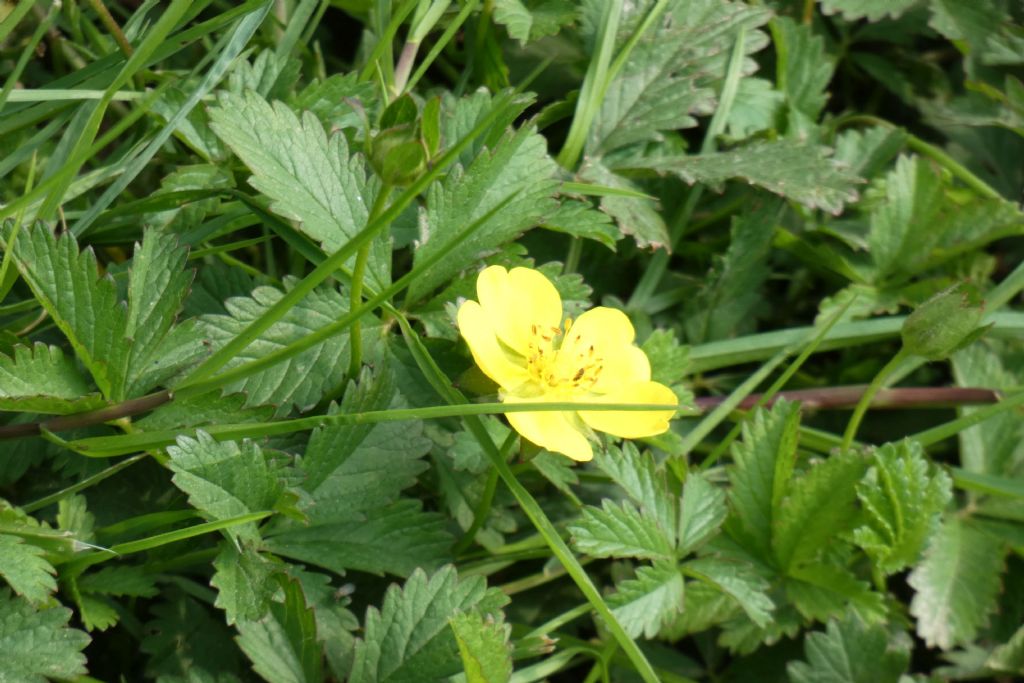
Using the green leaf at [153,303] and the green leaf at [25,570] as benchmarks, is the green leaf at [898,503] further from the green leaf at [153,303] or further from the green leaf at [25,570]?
the green leaf at [25,570]

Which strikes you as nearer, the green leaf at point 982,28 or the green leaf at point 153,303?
the green leaf at point 153,303

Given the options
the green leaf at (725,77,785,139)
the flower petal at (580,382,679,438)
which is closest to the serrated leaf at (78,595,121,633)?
the flower petal at (580,382,679,438)

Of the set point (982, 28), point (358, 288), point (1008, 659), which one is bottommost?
point (1008, 659)

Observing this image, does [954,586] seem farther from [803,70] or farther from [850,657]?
[803,70]

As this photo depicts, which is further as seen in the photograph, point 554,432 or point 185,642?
point 185,642

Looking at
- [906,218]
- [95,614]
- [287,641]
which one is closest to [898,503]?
[906,218]

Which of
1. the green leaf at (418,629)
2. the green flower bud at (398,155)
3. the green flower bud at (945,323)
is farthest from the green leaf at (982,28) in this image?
the green leaf at (418,629)

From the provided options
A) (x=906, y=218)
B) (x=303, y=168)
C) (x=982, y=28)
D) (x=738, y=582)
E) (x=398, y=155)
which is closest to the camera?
(x=398, y=155)
